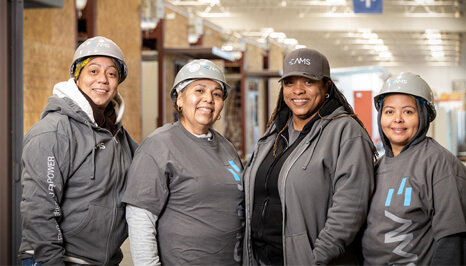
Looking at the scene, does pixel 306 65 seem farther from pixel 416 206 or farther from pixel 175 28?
pixel 175 28

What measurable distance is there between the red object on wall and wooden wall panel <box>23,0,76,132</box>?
4.78m

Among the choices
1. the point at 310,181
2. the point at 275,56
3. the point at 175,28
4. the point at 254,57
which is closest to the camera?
the point at 310,181

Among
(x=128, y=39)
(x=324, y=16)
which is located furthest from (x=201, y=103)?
(x=324, y=16)

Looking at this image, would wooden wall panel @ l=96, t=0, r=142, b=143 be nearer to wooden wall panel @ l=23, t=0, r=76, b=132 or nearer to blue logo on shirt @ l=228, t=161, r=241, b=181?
wooden wall panel @ l=23, t=0, r=76, b=132

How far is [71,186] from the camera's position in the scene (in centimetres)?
269

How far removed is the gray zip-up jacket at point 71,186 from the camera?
255cm

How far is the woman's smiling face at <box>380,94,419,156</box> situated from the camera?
2.66 m

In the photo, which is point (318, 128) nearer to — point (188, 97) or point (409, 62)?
point (188, 97)

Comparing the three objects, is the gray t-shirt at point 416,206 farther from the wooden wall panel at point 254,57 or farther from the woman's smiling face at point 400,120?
the wooden wall panel at point 254,57

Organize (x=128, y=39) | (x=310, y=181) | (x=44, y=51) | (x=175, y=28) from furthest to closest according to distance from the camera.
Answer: (x=175, y=28) < (x=128, y=39) < (x=44, y=51) < (x=310, y=181)

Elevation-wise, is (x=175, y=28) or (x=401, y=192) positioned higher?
(x=175, y=28)

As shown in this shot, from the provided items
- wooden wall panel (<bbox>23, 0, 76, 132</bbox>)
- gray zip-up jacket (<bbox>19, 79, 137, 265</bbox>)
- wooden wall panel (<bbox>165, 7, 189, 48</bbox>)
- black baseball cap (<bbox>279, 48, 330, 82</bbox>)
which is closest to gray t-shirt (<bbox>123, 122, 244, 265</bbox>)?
gray zip-up jacket (<bbox>19, 79, 137, 265</bbox>)

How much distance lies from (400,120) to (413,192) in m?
0.36

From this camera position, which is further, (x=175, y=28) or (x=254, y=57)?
(x=254, y=57)
